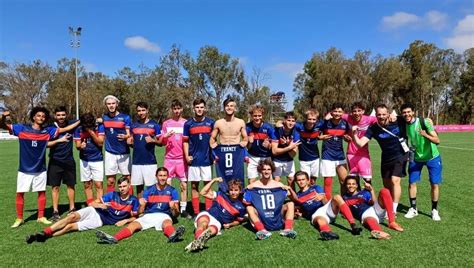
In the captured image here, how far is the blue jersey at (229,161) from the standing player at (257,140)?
37 centimetres

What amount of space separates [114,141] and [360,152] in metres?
4.72

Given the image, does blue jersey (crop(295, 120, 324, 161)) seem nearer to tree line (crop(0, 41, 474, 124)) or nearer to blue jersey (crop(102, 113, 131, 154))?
blue jersey (crop(102, 113, 131, 154))

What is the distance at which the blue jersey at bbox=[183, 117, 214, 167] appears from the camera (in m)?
6.78

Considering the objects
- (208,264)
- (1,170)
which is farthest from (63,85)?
(208,264)

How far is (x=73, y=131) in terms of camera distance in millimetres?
7117

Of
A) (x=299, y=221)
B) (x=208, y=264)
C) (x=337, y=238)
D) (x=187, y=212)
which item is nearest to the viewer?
(x=208, y=264)

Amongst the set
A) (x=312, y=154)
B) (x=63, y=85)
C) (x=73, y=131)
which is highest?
(x=63, y=85)

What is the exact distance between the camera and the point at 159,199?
6148 millimetres

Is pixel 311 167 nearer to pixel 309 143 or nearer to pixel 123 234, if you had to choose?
pixel 309 143

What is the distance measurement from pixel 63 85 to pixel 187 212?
179 ft

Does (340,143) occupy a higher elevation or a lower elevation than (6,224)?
higher

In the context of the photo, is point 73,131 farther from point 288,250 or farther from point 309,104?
point 309,104

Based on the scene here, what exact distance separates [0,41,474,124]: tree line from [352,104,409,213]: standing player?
46944mm

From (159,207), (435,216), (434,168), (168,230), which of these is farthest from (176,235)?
(434,168)
